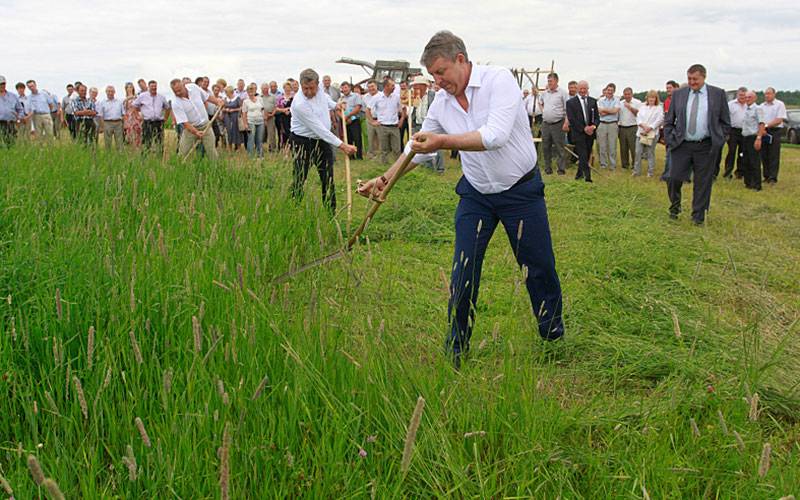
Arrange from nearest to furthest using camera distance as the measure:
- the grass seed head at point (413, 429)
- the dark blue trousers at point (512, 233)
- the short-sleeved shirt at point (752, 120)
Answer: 1. the grass seed head at point (413, 429)
2. the dark blue trousers at point (512, 233)
3. the short-sleeved shirt at point (752, 120)

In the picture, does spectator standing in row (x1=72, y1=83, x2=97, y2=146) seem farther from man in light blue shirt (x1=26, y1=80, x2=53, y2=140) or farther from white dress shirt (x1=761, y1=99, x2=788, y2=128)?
white dress shirt (x1=761, y1=99, x2=788, y2=128)

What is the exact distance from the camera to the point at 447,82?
387cm

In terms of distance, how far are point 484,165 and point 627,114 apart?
1356 centimetres

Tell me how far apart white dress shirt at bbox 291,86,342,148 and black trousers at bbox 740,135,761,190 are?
9391mm

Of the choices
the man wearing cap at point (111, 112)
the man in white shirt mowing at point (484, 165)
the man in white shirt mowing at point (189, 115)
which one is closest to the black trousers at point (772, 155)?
the man in white shirt mowing at point (189, 115)

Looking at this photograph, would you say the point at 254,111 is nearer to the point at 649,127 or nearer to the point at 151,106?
the point at 151,106

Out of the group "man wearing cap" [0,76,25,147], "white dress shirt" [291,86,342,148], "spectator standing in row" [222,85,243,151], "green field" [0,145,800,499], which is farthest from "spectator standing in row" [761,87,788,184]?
"man wearing cap" [0,76,25,147]

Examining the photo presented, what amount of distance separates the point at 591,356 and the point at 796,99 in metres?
55.2

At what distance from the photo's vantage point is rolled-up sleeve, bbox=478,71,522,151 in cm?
372

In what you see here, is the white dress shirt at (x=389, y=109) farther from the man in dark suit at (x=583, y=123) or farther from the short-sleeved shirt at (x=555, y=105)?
the man in dark suit at (x=583, y=123)

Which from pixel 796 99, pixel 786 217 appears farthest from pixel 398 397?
pixel 796 99

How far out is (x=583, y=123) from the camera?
1510 centimetres

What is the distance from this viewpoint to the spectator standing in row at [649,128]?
15.2m

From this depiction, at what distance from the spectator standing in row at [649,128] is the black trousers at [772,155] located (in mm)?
2126
